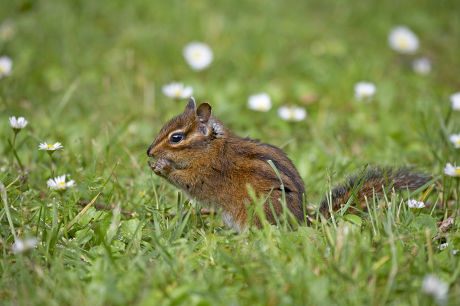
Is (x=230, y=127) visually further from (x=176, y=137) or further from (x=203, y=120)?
(x=176, y=137)

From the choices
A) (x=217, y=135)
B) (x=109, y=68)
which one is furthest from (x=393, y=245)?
(x=109, y=68)

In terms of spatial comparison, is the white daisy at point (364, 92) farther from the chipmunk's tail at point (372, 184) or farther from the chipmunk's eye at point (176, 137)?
the chipmunk's eye at point (176, 137)

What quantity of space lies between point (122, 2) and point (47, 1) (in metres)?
1.05

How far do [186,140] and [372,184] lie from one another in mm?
1401

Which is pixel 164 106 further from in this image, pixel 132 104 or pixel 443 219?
pixel 443 219

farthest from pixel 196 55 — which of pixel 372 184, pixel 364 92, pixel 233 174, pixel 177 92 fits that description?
pixel 372 184

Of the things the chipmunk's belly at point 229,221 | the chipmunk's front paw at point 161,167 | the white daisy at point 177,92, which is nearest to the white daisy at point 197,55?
the white daisy at point 177,92

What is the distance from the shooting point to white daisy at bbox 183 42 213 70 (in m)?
5.90

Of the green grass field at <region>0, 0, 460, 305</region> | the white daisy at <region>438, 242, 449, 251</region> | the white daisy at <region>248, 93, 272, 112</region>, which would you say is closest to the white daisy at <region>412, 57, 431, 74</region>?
the green grass field at <region>0, 0, 460, 305</region>

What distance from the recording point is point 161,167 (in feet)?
11.2

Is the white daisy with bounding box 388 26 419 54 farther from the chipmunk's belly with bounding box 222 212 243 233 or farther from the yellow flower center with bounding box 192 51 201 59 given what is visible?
the chipmunk's belly with bounding box 222 212 243 233

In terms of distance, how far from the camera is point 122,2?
6.91m

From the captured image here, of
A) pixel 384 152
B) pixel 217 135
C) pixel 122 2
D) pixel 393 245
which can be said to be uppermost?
pixel 122 2

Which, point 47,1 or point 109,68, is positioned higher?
point 47,1
